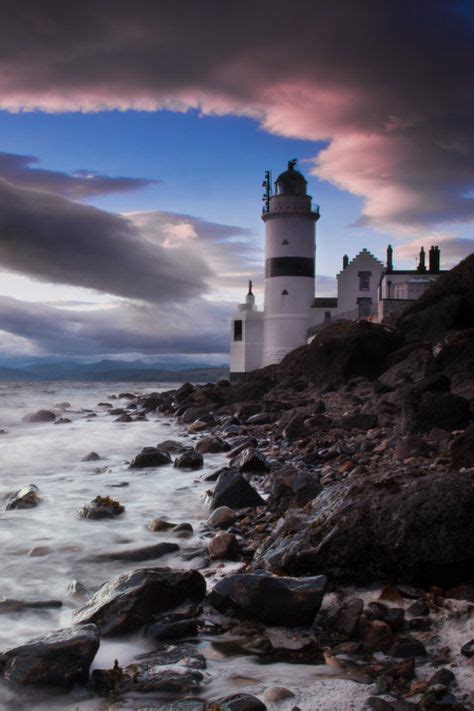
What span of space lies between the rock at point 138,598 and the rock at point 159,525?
7.39 ft

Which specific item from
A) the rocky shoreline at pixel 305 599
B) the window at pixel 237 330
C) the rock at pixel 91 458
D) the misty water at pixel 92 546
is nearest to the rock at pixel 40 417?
the misty water at pixel 92 546

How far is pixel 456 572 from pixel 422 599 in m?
0.31

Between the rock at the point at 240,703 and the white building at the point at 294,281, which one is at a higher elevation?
the white building at the point at 294,281

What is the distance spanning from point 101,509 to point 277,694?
14.9 ft

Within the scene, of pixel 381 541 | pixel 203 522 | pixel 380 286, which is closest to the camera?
pixel 381 541

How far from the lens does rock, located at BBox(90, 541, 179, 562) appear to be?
6.10 metres

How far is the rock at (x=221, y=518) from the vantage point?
6.93 metres

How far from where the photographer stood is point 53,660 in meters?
3.67

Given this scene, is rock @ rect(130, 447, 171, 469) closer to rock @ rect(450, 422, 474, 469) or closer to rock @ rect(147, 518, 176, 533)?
rock @ rect(147, 518, 176, 533)

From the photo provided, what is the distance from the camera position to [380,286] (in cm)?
3925

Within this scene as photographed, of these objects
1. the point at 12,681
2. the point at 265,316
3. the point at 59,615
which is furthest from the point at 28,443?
the point at 265,316

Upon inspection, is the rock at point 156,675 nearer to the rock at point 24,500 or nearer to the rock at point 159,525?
the rock at point 159,525

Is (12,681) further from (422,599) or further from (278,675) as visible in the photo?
(422,599)

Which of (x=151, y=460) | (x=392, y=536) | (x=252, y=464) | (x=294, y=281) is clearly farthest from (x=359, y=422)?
(x=294, y=281)
